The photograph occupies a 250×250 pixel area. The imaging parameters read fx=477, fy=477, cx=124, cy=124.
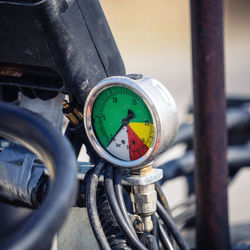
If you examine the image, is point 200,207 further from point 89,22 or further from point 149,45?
point 149,45

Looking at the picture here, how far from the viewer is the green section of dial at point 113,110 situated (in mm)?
802

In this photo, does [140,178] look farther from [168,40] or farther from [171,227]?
[168,40]

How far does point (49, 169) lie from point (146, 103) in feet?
0.93

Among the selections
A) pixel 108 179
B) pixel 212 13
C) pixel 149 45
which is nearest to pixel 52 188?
pixel 108 179

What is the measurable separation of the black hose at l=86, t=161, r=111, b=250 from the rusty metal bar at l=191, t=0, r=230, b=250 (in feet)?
1.48

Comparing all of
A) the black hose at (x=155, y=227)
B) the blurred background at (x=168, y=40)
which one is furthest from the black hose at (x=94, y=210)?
the blurred background at (x=168, y=40)

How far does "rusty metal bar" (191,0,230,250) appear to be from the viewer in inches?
45.9

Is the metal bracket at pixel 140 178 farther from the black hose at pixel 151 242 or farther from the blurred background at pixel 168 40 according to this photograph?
the blurred background at pixel 168 40

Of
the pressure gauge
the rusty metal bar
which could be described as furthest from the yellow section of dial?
the rusty metal bar

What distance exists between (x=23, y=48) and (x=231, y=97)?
1439 mm

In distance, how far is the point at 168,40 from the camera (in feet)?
18.4

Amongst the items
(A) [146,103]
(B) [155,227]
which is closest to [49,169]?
(A) [146,103]

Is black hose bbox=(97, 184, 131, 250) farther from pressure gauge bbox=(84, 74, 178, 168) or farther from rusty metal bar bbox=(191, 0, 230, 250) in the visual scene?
rusty metal bar bbox=(191, 0, 230, 250)

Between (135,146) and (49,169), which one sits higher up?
(135,146)
